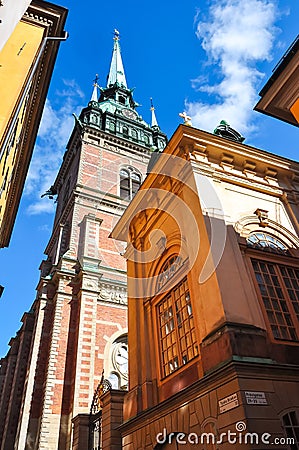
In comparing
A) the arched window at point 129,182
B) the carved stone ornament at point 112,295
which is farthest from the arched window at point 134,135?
the carved stone ornament at point 112,295

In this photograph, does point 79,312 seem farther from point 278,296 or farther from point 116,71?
point 116,71

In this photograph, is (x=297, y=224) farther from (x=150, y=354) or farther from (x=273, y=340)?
(x=150, y=354)

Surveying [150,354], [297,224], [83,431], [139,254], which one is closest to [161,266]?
[139,254]

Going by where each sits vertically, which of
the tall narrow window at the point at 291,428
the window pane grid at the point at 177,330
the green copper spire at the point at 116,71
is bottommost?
the tall narrow window at the point at 291,428

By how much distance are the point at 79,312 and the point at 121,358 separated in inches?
134

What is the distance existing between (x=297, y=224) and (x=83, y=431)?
36.0 ft

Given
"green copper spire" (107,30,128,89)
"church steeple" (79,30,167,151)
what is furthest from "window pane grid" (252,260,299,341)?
"green copper spire" (107,30,128,89)

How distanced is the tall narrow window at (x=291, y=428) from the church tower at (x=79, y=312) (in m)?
9.79

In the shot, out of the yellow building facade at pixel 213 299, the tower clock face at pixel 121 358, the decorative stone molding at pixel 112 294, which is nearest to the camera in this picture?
the yellow building facade at pixel 213 299

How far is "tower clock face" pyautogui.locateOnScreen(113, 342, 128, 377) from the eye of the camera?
1889 centimetres

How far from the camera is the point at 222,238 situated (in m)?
8.66

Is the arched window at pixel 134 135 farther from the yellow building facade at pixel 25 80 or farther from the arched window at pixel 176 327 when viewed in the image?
the arched window at pixel 176 327

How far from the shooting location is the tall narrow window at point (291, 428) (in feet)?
19.3

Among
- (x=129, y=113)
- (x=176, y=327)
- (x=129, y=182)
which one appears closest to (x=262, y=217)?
(x=176, y=327)
